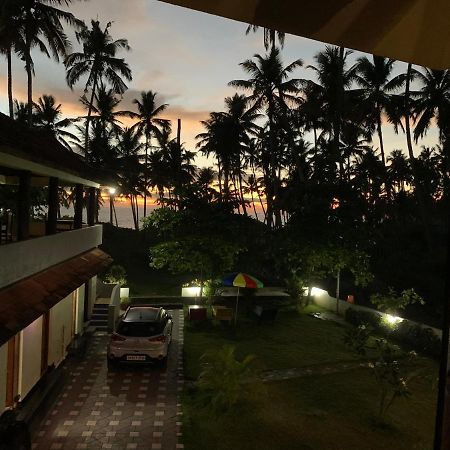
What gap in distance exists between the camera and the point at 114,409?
1003 cm

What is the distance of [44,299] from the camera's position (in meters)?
8.89

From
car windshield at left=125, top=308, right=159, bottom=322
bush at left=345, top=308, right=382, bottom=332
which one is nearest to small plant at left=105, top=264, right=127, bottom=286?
car windshield at left=125, top=308, right=159, bottom=322

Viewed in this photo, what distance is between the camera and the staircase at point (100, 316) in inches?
695

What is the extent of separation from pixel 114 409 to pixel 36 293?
11.7ft

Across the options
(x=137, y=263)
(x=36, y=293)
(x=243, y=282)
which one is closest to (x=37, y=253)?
(x=36, y=293)

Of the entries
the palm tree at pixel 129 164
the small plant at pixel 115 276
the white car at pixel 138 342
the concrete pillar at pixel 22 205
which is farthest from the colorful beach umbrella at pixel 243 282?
the palm tree at pixel 129 164

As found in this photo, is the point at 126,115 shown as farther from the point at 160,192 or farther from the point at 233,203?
the point at 233,203

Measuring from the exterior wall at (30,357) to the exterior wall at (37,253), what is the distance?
1.63 m

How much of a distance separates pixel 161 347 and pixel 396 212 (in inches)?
1414

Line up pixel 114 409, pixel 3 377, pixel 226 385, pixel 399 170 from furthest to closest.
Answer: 1. pixel 399 170
2. pixel 114 409
3. pixel 226 385
4. pixel 3 377

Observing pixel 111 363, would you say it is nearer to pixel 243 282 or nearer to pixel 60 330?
pixel 60 330

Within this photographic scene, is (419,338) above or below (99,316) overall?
below

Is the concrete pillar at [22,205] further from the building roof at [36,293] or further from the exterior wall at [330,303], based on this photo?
the exterior wall at [330,303]

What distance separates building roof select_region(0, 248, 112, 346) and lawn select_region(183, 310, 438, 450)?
4169mm
